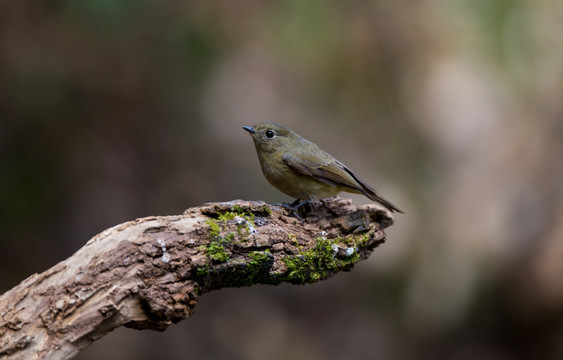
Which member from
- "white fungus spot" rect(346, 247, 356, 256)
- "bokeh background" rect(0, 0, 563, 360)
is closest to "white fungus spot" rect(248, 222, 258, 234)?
"white fungus spot" rect(346, 247, 356, 256)

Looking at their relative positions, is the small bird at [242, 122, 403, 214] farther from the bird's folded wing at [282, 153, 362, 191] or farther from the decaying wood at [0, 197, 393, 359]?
the decaying wood at [0, 197, 393, 359]

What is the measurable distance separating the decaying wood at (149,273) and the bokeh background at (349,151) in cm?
377

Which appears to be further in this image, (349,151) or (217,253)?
(349,151)

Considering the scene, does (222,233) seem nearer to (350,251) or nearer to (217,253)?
(217,253)

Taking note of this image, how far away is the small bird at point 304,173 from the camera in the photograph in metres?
4.43

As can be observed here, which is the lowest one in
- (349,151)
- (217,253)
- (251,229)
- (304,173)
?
(217,253)

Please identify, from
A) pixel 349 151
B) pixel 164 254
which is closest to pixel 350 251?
pixel 164 254

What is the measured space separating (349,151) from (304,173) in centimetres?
448

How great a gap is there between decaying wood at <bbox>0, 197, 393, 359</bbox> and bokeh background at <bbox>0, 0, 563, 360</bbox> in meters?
3.77

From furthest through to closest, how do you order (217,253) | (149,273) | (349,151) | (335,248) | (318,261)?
(349,151)
(335,248)
(318,261)
(217,253)
(149,273)

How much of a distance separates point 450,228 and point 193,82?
3.88 m

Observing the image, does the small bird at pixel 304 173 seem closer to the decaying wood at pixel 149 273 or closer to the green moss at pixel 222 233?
the decaying wood at pixel 149 273

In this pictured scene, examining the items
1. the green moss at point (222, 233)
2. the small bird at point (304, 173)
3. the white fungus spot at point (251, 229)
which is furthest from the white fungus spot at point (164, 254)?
the small bird at point (304, 173)

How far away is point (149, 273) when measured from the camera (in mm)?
2928
